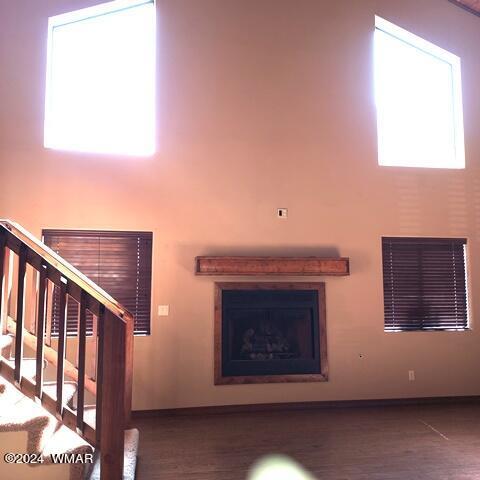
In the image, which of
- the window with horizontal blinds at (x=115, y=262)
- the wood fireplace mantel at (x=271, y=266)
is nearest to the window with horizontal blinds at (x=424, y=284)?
the wood fireplace mantel at (x=271, y=266)

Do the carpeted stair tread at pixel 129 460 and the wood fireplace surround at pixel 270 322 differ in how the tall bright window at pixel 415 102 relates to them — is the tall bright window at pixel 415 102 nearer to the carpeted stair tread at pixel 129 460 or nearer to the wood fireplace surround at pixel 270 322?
the wood fireplace surround at pixel 270 322

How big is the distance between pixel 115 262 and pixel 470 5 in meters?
5.59

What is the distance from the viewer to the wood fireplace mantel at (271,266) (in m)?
4.57

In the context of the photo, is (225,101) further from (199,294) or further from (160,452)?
(160,452)

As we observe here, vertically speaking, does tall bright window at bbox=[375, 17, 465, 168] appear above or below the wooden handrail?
above

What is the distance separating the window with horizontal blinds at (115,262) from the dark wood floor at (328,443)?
4.13 feet

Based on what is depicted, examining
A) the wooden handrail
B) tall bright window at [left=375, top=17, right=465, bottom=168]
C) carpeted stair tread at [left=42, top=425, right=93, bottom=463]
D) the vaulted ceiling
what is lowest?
carpeted stair tread at [left=42, top=425, right=93, bottom=463]

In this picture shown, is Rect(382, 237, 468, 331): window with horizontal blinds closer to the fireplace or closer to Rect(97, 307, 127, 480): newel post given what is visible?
the fireplace

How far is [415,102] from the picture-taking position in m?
5.48

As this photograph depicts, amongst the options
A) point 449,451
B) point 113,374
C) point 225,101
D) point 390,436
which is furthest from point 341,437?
point 225,101

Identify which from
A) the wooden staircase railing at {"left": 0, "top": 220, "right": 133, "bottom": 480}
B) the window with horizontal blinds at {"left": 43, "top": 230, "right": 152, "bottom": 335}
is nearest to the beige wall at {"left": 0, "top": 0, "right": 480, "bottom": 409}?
the window with horizontal blinds at {"left": 43, "top": 230, "right": 152, "bottom": 335}

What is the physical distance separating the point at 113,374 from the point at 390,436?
2755 mm

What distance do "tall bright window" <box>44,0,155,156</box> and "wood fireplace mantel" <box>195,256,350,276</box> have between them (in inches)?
58.8

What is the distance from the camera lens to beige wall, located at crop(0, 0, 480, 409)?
4.61 m
